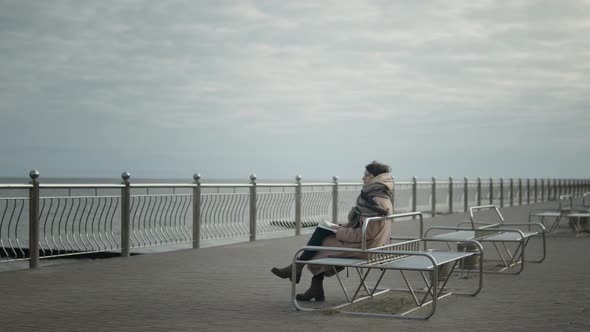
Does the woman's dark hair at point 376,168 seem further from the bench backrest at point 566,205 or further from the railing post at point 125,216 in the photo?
the bench backrest at point 566,205

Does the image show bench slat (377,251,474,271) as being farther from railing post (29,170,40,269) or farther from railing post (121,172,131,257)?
railing post (121,172,131,257)

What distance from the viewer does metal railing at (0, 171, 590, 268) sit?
12.7 metres

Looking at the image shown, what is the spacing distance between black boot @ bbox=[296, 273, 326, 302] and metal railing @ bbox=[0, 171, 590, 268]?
467 cm

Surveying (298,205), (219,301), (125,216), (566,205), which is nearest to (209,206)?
(125,216)

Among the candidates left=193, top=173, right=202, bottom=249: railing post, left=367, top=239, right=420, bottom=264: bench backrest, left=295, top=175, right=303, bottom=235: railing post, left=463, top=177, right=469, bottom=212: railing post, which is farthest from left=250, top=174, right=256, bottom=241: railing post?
left=463, top=177, right=469, bottom=212: railing post

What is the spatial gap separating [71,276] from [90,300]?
2328 mm

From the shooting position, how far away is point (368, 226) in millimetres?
8336

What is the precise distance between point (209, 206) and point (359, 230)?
8.65 meters

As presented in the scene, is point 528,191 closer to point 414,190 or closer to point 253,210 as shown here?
point 414,190

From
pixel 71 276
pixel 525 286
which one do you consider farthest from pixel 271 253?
pixel 525 286

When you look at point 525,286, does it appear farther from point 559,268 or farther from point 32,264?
point 32,264

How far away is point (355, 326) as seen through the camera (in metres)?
6.95

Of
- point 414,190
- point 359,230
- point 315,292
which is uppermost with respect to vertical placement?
point 359,230

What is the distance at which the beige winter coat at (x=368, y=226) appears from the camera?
8.36 metres
